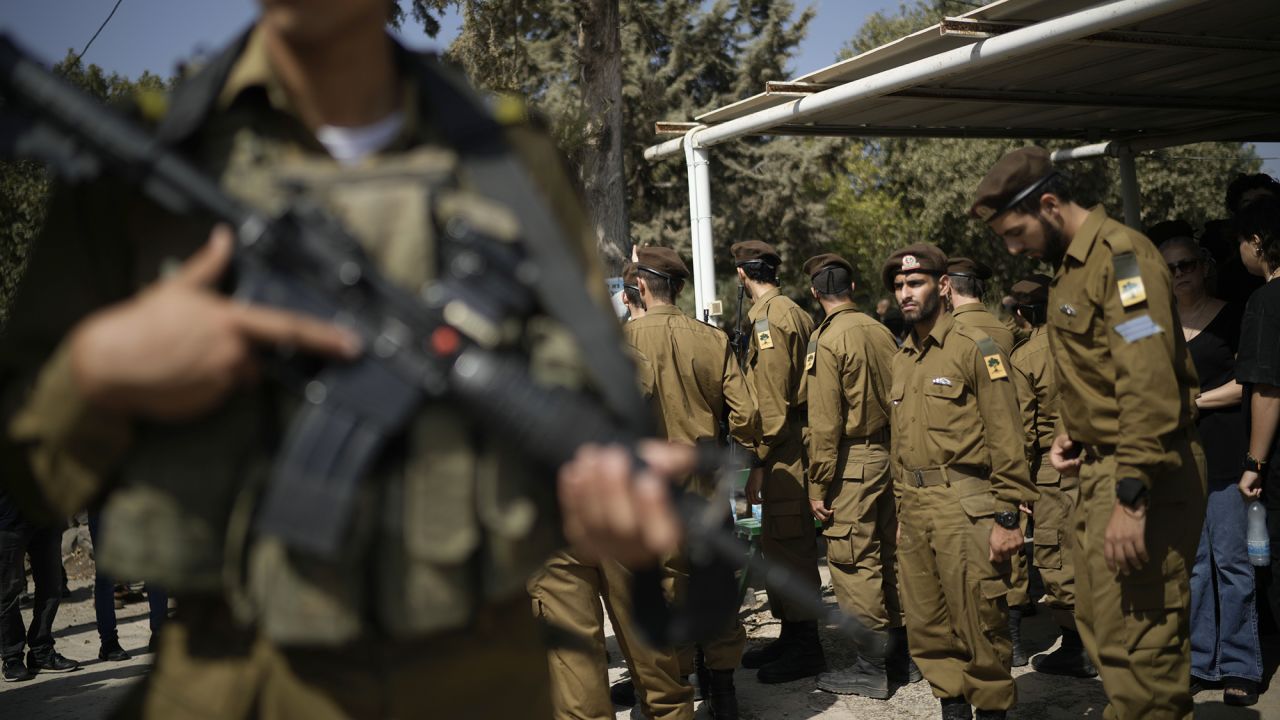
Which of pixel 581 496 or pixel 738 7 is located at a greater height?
pixel 738 7

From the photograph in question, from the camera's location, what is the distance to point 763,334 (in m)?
6.67

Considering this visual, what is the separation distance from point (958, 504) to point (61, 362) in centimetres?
435

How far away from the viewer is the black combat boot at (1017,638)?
20.8 feet

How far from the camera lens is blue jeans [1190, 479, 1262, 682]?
5.26 metres

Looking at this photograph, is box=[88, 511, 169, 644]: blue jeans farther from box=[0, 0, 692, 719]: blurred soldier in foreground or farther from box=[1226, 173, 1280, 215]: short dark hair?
box=[1226, 173, 1280, 215]: short dark hair

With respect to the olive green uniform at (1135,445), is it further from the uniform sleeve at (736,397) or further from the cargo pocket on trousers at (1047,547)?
the cargo pocket on trousers at (1047,547)

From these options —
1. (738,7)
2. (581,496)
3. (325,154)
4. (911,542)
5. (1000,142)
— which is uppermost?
(738,7)

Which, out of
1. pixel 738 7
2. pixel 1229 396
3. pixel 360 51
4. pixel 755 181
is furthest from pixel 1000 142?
pixel 360 51

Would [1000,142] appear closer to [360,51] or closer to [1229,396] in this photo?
[1229,396]

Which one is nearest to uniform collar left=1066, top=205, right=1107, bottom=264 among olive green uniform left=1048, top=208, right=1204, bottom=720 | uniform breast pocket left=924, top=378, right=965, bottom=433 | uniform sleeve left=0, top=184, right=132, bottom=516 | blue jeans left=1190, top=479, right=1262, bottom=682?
olive green uniform left=1048, top=208, right=1204, bottom=720

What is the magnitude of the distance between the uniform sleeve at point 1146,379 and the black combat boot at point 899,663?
9.39 ft

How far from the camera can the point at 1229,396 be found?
17.5 feet

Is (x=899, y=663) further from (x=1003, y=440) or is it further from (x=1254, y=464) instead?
(x=1254, y=464)

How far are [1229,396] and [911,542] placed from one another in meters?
1.84
